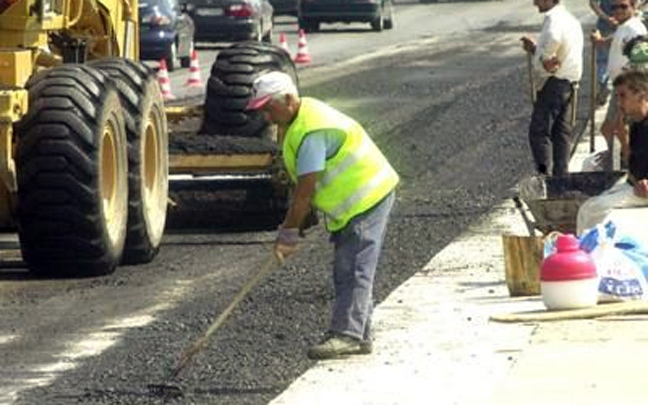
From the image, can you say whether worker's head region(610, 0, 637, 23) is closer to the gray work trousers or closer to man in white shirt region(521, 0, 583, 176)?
man in white shirt region(521, 0, 583, 176)

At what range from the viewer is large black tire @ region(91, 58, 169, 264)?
1622 centimetres

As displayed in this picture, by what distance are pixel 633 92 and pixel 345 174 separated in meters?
2.20

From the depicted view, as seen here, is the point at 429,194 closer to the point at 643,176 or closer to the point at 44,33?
the point at 44,33

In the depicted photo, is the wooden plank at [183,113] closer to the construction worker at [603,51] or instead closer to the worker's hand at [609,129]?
the worker's hand at [609,129]

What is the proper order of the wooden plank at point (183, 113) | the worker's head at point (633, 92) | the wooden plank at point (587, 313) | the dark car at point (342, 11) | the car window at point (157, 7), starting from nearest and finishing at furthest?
the wooden plank at point (587, 313) → the worker's head at point (633, 92) → the wooden plank at point (183, 113) → the car window at point (157, 7) → the dark car at point (342, 11)

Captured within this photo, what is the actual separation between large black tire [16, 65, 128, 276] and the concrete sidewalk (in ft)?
6.81

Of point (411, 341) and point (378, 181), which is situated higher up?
point (378, 181)

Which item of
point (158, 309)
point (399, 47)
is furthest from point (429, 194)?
point (399, 47)

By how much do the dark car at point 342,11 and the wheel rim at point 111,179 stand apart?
33877 millimetres

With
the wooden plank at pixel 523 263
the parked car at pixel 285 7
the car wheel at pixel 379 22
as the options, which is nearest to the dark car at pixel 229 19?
the car wheel at pixel 379 22

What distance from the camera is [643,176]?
45.4 feet

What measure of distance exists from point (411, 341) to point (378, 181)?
0.91 metres

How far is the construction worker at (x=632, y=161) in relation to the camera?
1351 cm

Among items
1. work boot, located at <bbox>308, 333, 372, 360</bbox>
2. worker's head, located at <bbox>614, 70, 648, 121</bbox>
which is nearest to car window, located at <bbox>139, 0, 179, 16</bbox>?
worker's head, located at <bbox>614, 70, 648, 121</bbox>
